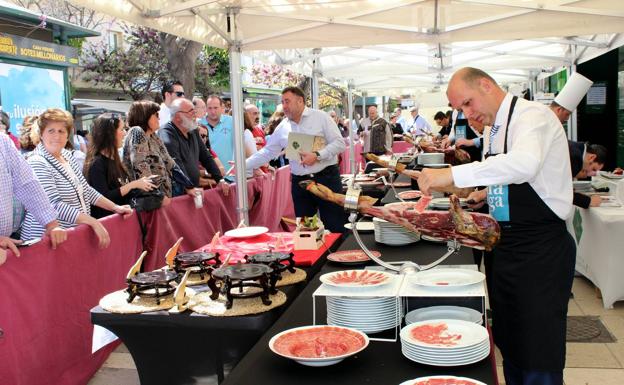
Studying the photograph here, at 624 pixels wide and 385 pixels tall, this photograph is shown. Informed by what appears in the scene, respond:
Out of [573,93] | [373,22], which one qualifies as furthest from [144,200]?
[573,93]

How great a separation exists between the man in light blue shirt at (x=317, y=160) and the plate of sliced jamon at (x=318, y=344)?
3.44 metres

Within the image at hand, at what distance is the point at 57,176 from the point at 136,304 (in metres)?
1.67

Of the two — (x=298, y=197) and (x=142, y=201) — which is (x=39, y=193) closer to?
(x=142, y=201)

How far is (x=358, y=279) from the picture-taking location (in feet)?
6.96

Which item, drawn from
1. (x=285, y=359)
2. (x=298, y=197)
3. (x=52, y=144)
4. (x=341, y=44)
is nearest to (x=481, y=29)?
(x=341, y=44)

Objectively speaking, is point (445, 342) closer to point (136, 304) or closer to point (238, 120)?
point (136, 304)

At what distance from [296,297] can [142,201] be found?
2.15 metres

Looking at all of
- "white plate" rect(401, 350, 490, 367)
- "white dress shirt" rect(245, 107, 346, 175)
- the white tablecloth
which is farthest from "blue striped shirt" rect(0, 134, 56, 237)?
the white tablecloth

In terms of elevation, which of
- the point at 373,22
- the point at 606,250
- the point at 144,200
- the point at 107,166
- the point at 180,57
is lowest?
the point at 606,250

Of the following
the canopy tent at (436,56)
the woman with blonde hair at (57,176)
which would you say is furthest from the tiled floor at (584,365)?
the canopy tent at (436,56)

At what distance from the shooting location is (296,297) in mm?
2531

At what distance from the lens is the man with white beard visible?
5.06 m

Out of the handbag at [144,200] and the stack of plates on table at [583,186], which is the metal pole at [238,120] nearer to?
the handbag at [144,200]

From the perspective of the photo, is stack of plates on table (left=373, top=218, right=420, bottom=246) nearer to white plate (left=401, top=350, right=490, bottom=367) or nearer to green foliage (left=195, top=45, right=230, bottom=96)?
white plate (left=401, top=350, right=490, bottom=367)
